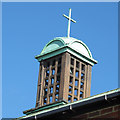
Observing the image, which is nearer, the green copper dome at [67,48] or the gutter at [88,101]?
the gutter at [88,101]

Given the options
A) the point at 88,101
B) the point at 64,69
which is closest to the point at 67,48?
the point at 64,69

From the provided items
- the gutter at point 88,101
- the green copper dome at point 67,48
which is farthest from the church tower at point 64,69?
the gutter at point 88,101

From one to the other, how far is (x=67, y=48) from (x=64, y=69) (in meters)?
1.47

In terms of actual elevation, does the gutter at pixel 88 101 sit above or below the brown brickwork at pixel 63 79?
below

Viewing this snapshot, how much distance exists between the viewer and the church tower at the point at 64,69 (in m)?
32.8

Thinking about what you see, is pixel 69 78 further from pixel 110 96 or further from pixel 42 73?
pixel 110 96

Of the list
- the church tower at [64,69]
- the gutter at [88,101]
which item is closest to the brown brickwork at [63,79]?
the church tower at [64,69]

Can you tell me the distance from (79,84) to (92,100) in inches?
621

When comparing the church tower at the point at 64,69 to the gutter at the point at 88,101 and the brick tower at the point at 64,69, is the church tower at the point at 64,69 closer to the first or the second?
the brick tower at the point at 64,69

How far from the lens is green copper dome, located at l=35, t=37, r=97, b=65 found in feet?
108

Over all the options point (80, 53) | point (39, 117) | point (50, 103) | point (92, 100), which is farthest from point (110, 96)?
point (80, 53)

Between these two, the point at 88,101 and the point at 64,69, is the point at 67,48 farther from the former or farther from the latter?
the point at 88,101

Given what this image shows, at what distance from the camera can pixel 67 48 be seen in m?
32.8

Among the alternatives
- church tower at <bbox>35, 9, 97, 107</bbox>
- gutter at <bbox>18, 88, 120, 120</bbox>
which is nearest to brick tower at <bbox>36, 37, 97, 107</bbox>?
church tower at <bbox>35, 9, 97, 107</bbox>
